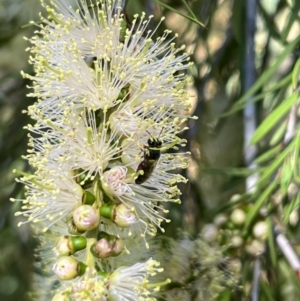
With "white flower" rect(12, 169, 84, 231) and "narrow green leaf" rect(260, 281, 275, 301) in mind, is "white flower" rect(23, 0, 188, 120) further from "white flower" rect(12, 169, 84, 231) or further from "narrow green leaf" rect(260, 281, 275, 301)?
"narrow green leaf" rect(260, 281, 275, 301)

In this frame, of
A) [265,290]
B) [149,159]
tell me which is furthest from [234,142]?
[149,159]

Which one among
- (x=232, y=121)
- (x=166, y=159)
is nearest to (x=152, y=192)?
(x=166, y=159)

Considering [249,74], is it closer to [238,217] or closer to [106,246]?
[238,217]

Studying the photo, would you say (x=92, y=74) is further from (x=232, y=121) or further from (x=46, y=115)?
(x=232, y=121)

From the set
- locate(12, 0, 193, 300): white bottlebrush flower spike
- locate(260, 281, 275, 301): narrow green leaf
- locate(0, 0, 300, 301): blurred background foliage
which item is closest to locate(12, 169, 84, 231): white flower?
locate(12, 0, 193, 300): white bottlebrush flower spike

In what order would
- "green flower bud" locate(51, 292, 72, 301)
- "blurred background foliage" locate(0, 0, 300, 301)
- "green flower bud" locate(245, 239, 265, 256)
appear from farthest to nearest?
"green flower bud" locate(245, 239, 265, 256)
"blurred background foliage" locate(0, 0, 300, 301)
"green flower bud" locate(51, 292, 72, 301)

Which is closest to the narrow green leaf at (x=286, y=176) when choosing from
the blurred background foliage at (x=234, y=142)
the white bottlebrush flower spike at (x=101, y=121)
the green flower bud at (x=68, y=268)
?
the blurred background foliage at (x=234, y=142)
